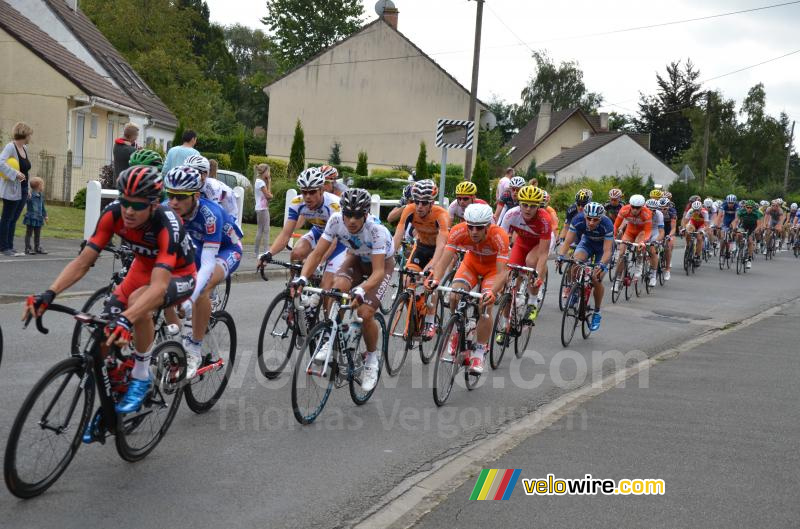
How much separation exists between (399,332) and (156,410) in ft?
12.2

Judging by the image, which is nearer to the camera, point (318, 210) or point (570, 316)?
point (318, 210)

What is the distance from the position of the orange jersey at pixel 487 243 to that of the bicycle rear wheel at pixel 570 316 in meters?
2.51

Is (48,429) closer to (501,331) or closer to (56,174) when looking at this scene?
(501,331)

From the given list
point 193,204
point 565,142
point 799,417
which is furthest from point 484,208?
point 565,142

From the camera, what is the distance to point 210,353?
7.15m

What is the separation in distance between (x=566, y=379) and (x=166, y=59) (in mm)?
42904

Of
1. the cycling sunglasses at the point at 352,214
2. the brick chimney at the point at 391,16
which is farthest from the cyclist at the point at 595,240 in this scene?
the brick chimney at the point at 391,16

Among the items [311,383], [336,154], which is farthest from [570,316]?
[336,154]

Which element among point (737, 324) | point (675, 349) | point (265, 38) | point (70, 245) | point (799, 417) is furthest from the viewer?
point (265, 38)

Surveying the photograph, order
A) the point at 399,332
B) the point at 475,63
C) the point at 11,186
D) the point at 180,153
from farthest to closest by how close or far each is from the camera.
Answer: the point at 475,63 < the point at 11,186 < the point at 180,153 < the point at 399,332

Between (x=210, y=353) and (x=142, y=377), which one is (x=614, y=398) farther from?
(x=142, y=377)

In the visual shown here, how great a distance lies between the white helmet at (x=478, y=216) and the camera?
28.4ft

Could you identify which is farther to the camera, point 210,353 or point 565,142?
point 565,142

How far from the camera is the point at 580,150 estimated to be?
7106 cm
